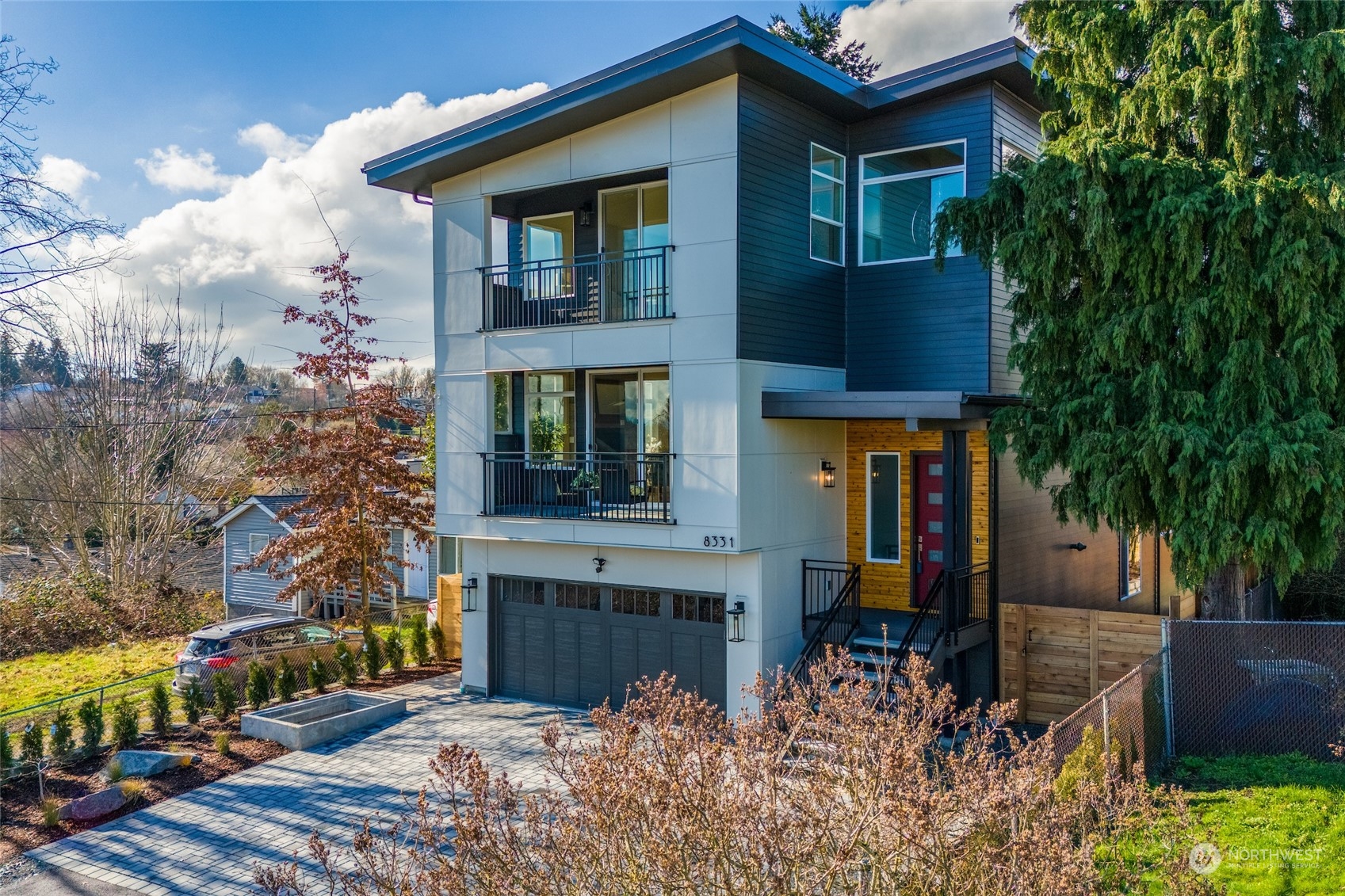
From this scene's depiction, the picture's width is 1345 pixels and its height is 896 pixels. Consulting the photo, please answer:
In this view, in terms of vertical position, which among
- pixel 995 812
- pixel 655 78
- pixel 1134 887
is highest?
pixel 655 78

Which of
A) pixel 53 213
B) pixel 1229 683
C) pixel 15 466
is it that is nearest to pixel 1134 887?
pixel 1229 683

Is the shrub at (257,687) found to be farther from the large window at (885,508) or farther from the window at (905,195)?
the window at (905,195)

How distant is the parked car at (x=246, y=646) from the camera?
1361cm

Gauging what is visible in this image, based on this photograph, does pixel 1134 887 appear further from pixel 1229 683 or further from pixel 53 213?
pixel 53 213

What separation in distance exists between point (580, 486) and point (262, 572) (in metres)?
14.7

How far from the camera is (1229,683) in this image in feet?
30.2

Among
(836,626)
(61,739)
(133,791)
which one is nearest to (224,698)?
(61,739)

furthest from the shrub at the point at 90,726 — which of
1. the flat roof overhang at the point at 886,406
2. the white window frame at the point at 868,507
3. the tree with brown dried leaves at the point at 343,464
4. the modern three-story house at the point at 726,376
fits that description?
the white window frame at the point at 868,507

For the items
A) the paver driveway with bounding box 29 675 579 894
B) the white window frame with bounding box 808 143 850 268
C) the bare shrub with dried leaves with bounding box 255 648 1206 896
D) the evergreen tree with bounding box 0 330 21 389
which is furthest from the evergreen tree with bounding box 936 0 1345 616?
the evergreen tree with bounding box 0 330 21 389

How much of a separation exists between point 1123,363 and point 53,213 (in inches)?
487

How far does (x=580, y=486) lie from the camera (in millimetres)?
12633

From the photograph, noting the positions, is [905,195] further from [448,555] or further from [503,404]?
[448,555]

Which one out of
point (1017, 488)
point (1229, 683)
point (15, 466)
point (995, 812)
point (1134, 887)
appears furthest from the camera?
point (15, 466)

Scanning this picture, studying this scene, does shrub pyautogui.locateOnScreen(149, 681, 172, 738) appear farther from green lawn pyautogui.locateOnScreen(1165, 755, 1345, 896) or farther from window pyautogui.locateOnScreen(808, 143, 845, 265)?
green lawn pyautogui.locateOnScreen(1165, 755, 1345, 896)
